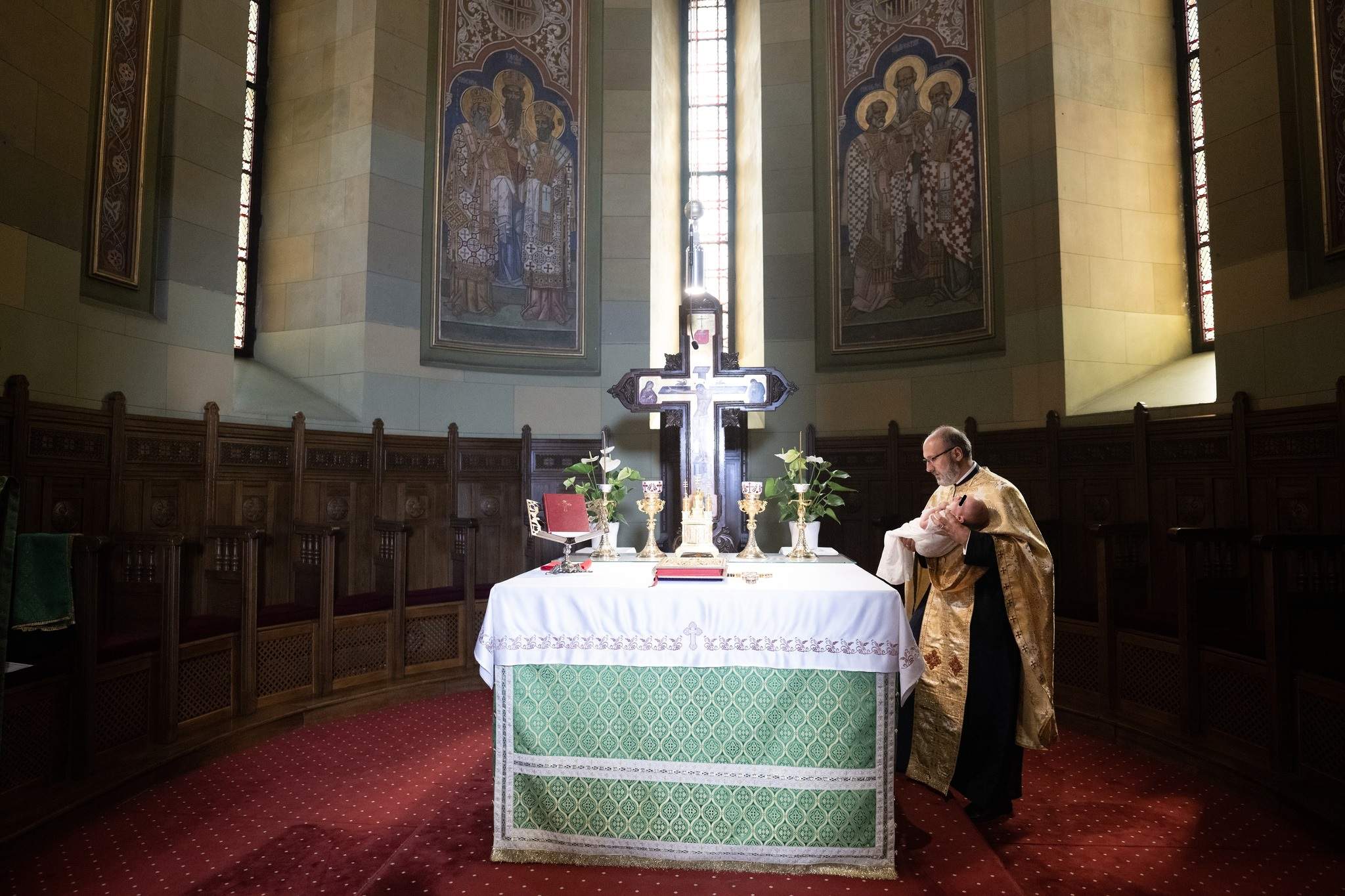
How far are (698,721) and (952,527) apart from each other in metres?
1.59

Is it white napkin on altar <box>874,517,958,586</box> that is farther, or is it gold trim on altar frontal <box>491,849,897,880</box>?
white napkin on altar <box>874,517,958,586</box>

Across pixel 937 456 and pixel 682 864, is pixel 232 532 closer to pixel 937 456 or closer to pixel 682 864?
pixel 682 864

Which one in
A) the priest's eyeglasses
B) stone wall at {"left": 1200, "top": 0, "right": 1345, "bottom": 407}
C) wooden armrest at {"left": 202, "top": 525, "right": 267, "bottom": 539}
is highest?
stone wall at {"left": 1200, "top": 0, "right": 1345, "bottom": 407}

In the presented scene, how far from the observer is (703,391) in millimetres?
5953

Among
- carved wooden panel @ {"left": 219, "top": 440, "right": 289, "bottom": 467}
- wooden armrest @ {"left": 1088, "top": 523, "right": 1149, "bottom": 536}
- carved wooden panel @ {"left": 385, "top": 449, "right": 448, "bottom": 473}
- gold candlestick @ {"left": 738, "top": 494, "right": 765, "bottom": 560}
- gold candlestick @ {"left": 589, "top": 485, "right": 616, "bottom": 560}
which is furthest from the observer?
carved wooden panel @ {"left": 385, "top": 449, "right": 448, "bottom": 473}

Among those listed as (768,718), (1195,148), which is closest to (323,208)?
(768,718)

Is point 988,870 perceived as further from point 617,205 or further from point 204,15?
point 204,15

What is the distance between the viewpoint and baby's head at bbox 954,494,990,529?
389cm

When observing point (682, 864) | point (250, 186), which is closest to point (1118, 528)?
point (682, 864)

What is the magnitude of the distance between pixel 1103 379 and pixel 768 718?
4907mm

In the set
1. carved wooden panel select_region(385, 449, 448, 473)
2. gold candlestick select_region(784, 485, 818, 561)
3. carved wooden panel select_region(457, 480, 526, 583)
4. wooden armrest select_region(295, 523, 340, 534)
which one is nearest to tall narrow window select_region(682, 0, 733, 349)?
carved wooden panel select_region(457, 480, 526, 583)

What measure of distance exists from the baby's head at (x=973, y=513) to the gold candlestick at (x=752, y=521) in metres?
1.15

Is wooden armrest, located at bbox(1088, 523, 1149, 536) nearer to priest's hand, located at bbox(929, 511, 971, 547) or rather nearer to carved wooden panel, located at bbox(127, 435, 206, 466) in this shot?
priest's hand, located at bbox(929, 511, 971, 547)

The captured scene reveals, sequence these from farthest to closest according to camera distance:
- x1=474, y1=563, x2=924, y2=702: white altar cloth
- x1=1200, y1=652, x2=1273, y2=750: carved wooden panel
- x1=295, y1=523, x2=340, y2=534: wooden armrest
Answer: x1=295, y1=523, x2=340, y2=534: wooden armrest
x1=1200, y1=652, x2=1273, y2=750: carved wooden panel
x1=474, y1=563, x2=924, y2=702: white altar cloth
